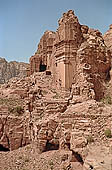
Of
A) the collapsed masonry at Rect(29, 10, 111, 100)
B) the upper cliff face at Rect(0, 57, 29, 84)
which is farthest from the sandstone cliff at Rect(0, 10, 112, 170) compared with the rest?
the upper cliff face at Rect(0, 57, 29, 84)

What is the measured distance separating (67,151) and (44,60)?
17.0 meters

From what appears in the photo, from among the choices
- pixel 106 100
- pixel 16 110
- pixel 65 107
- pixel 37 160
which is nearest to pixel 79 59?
pixel 106 100

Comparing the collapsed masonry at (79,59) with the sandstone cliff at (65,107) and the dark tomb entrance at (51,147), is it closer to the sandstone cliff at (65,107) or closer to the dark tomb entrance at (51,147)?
the sandstone cliff at (65,107)

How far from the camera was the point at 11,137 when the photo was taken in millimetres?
18859

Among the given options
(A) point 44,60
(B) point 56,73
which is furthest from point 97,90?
(A) point 44,60

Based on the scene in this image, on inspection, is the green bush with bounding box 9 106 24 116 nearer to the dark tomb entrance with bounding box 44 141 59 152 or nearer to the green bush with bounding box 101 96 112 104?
the dark tomb entrance with bounding box 44 141 59 152

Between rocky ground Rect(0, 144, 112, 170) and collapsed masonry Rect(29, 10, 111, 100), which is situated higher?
collapsed masonry Rect(29, 10, 111, 100)

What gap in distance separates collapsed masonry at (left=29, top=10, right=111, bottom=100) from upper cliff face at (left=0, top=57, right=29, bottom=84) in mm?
39643

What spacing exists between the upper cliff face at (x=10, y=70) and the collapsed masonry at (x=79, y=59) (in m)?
39.6

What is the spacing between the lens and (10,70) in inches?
2467

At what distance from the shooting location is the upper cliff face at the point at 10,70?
6088cm

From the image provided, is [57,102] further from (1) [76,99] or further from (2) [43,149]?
(2) [43,149]

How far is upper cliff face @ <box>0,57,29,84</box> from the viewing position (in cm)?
6088

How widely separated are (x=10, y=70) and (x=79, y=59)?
4741cm
